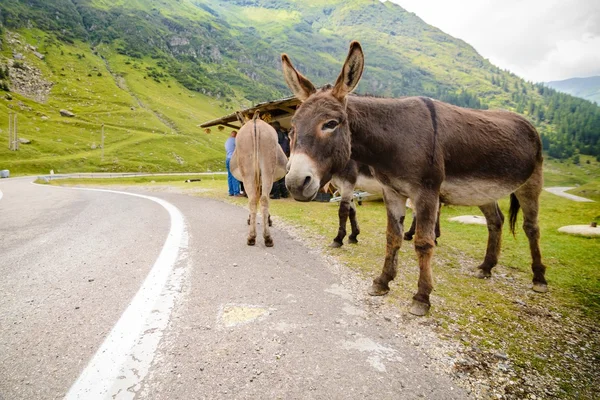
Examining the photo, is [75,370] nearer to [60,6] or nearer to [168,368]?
[168,368]

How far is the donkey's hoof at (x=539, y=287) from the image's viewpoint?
4132mm

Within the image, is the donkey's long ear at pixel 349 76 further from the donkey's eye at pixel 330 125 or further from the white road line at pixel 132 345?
the white road line at pixel 132 345

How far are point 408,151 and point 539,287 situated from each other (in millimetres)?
2966

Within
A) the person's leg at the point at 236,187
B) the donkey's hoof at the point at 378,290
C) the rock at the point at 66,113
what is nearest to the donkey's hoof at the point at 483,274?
the donkey's hoof at the point at 378,290

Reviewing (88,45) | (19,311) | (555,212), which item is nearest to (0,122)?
(19,311)

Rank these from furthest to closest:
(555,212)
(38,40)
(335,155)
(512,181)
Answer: (38,40) < (555,212) < (512,181) < (335,155)

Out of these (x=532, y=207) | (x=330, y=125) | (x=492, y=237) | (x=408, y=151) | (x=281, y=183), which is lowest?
(x=492, y=237)

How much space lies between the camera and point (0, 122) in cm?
6284

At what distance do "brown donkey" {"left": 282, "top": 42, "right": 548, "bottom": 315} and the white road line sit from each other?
1.79 meters

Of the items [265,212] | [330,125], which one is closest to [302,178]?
[330,125]

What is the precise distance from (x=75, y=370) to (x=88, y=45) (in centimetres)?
18524

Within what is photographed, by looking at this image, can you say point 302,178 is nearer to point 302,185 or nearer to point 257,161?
point 302,185

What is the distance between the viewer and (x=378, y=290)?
3707 millimetres

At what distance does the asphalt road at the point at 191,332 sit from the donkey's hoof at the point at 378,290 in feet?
0.88
